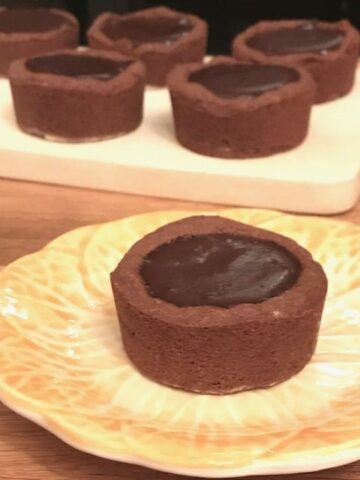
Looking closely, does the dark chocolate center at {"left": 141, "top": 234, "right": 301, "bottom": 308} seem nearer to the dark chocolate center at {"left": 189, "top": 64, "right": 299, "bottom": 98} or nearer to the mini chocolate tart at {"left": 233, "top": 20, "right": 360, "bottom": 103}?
the dark chocolate center at {"left": 189, "top": 64, "right": 299, "bottom": 98}

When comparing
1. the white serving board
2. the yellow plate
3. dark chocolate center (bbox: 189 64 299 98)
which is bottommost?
the white serving board

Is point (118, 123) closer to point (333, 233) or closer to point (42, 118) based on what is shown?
point (42, 118)

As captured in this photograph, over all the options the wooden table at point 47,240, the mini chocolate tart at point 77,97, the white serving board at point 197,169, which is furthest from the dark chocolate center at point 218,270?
the mini chocolate tart at point 77,97

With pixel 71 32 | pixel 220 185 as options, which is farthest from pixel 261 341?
pixel 71 32

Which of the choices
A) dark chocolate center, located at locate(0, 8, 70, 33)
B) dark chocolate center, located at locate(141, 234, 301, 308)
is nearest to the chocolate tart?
dark chocolate center, located at locate(0, 8, 70, 33)

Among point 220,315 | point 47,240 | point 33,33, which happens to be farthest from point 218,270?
point 33,33

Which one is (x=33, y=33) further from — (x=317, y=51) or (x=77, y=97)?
(x=317, y=51)
